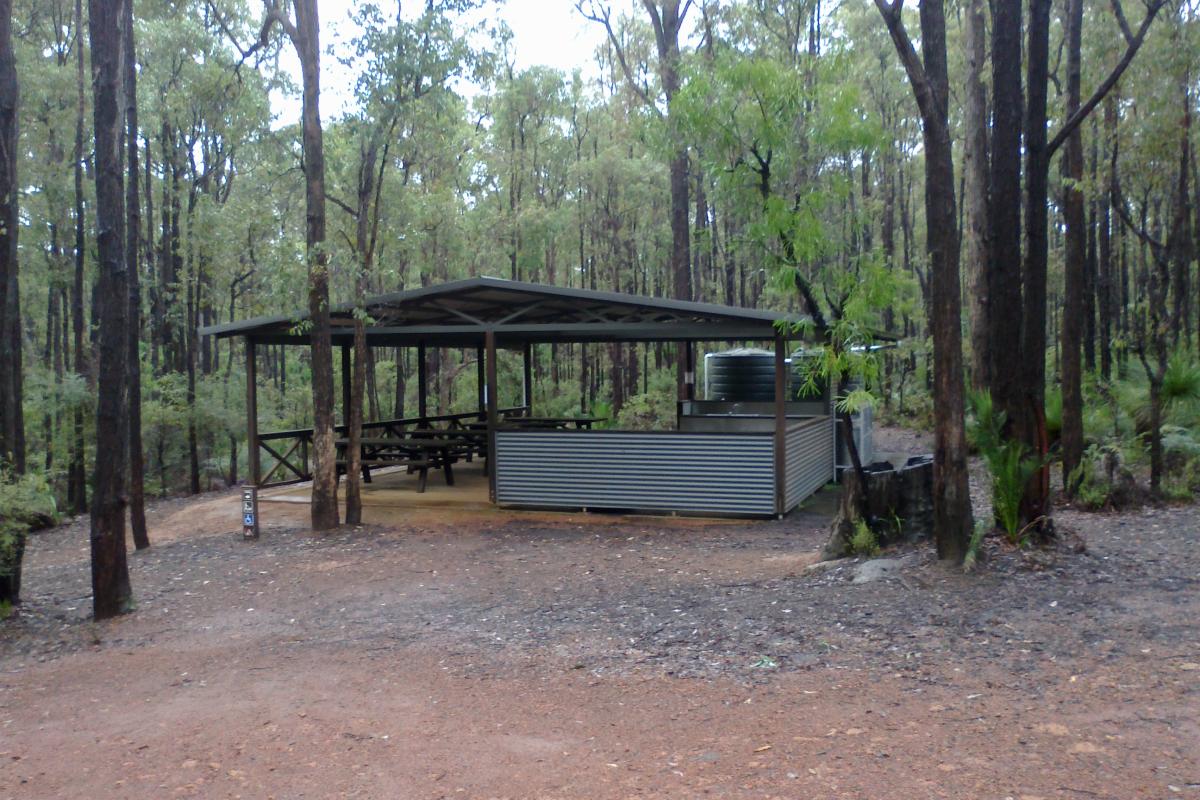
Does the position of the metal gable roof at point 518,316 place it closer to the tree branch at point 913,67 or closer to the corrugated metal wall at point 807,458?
the corrugated metal wall at point 807,458

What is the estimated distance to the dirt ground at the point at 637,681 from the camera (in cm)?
412

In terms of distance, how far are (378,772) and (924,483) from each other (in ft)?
18.8

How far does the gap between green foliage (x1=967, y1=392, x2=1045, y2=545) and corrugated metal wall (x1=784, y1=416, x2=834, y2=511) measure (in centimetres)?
487

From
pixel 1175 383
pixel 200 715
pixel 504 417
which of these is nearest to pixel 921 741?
pixel 200 715

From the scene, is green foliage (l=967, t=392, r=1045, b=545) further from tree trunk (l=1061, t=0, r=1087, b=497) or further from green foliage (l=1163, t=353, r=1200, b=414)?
green foliage (l=1163, t=353, r=1200, b=414)

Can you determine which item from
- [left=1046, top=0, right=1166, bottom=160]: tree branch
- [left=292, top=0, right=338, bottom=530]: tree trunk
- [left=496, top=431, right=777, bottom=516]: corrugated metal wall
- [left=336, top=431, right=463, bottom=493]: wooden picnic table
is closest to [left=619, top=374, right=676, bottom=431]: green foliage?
[left=336, top=431, right=463, bottom=493]: wooden picnic table

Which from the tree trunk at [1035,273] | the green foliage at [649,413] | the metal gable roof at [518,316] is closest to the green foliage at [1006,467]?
the tree trunk at [1035,273]

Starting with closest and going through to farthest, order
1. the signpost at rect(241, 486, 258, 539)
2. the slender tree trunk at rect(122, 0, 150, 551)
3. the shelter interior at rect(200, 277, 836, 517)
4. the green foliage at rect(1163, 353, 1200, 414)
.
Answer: the green foliage at rect(1163, 353, 1200, 414) < the slender tree trunk at rect(122, 0, 150, 551) < the signpost at rect(241, 486, 258, 539) < the shelter interior at rect(200, 277, 836, 517)

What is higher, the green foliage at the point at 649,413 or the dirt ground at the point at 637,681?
the green foliage at the point at 649,413

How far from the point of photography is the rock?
7281mm

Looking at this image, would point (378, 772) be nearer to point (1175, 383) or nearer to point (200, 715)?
point (200, 715)

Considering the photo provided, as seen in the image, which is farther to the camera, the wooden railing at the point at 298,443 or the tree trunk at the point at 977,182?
the wooden railing at the point at 298,443

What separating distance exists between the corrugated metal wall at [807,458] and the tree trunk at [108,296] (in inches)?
311

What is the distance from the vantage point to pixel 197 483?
19.9 m
